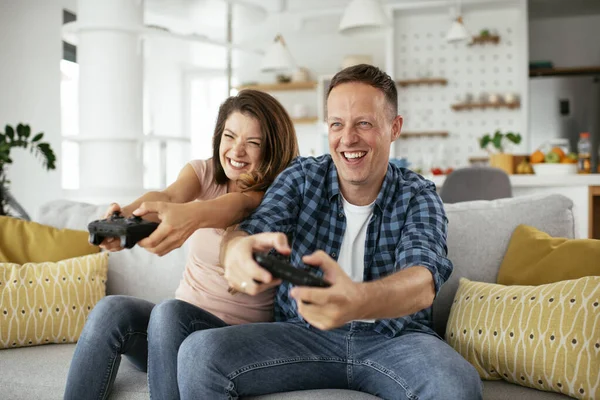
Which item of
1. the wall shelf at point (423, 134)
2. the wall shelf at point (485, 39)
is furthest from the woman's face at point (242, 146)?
the wall shelf at point (485, 39)

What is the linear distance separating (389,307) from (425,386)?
0.28 metres

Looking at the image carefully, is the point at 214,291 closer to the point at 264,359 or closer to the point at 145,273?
the point at 264,359

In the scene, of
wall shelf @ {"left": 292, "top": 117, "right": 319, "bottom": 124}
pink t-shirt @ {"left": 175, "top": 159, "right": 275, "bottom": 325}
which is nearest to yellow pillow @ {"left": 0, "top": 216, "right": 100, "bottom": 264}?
pink t-shirt @ {"left": 175, "top": 159, "right": 275, "bottom": 325}

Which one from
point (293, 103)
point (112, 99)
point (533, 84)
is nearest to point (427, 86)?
point (533, 84)

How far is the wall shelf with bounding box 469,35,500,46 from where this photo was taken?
6.78 m

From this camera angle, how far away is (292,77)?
319 inches

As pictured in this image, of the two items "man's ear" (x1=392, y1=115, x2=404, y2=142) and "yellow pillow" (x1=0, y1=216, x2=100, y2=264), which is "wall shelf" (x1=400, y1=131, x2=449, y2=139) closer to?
"yellow pillow" (x1=0, y1=216, x2=100, y2=264)

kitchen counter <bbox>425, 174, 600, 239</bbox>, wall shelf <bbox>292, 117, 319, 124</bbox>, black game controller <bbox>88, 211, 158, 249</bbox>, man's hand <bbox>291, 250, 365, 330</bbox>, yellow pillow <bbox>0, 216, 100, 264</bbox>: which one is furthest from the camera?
wall shelf <bbox>292, 117, 319, 124</bbox>

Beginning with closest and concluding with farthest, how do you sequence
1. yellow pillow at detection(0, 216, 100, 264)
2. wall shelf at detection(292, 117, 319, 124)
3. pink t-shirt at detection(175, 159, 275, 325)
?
1. pink t-shirt at detection(175, 159, 275, 325)
2. yellow pillow at detection(0, 216, 100, 264)
3. wall shelf at detection(292, 117, 319, 124)

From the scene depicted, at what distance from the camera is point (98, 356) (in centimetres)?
152

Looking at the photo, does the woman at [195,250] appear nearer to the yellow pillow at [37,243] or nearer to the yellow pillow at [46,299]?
the yellow pillow at [46,299]

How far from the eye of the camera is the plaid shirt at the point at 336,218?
1480mm

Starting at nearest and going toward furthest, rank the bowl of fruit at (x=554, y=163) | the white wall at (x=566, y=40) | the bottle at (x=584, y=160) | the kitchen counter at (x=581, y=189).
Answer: the kitchen counter at (x=581, y=189)
the bowl of fruit at (x=554, y=163)
the bottle at (x=584, y=160)
the white wall at (x=566, y=40)

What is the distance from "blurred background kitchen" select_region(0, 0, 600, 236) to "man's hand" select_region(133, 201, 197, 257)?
8.58 ft
